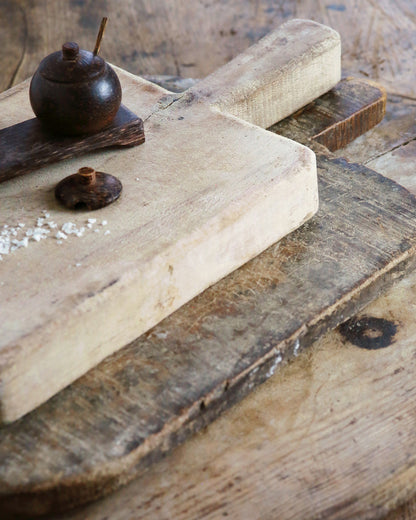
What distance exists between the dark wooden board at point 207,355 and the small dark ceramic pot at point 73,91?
38 cm

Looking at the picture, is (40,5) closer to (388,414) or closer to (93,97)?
(93,97)

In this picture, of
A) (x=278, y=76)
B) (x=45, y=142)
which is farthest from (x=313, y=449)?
(x=278, y=76)

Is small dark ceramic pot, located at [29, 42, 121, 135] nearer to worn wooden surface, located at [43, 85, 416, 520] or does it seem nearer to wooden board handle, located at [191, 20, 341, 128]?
wooden board handle, located at [191, 20, 341, 128]

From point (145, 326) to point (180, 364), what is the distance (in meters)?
0.09

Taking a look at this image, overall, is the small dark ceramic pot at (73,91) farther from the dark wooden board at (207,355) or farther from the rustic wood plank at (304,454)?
the rustic wood plank at (304,454)

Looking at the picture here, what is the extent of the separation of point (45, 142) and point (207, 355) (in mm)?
501

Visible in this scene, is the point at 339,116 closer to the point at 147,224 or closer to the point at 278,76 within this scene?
the point at 278,76

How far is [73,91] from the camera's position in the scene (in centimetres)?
146

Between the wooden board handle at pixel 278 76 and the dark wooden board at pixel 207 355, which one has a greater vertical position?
the wooden board handle at pixel 278 76

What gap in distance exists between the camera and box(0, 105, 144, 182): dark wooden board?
149cm

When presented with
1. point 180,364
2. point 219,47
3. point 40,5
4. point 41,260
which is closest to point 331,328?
point 180,364

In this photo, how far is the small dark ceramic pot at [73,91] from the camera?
146cm

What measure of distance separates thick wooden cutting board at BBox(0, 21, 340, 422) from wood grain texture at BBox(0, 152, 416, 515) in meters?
0.03

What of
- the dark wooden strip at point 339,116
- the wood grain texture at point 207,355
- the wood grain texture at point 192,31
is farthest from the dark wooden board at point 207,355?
the wood grain texture at point 192,31
